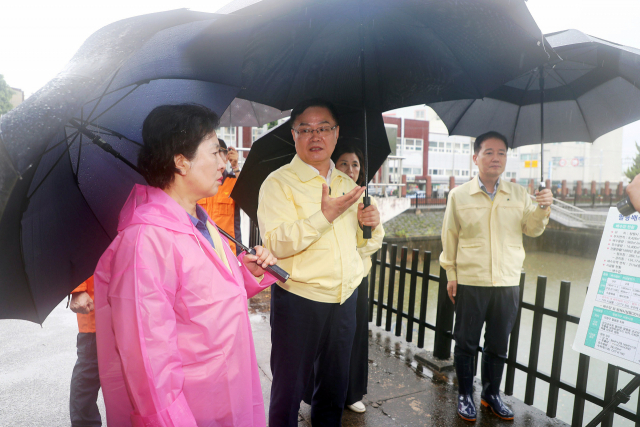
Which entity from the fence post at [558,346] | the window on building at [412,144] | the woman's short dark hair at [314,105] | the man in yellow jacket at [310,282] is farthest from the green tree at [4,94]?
the fence post at [558,346]

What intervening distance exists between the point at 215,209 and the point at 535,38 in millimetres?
2959

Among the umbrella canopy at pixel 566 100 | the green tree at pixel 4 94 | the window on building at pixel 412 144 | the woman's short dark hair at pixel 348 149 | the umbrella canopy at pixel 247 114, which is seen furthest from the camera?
the window on building at pixel 412 144

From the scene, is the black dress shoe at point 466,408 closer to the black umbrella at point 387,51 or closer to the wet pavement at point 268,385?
the wet pavement at point 268,385

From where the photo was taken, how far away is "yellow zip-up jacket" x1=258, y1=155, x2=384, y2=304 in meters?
2.01

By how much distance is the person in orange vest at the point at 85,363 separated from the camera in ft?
7.23

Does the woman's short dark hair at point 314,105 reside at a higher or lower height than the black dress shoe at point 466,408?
higher

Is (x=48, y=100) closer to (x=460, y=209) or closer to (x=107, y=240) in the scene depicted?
(x=107, y=240)

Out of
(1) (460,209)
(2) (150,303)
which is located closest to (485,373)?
Result: (1) (460,209)

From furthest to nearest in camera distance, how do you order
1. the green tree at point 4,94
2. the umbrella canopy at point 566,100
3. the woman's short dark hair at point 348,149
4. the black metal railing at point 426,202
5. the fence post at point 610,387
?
the green tree at point 4,94, the black metal railing at point 426,202, the woman's short dark hair at point 348,149, the fence post at point 610,387, the umbrella canopy at point 566,100

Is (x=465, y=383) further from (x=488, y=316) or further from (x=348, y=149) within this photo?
(x=348, y=149)

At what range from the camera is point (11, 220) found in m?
1.23

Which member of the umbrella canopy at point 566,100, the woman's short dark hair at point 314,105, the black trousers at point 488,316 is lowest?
the black trousers at point 488,316

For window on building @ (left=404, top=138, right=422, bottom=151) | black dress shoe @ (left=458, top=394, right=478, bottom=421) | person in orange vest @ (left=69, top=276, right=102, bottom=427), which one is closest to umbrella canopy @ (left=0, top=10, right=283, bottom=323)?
person in orange vest @ (left=69, top=276, right=102, bottom=427)

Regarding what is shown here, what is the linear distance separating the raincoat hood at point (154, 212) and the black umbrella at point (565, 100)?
212 cm
